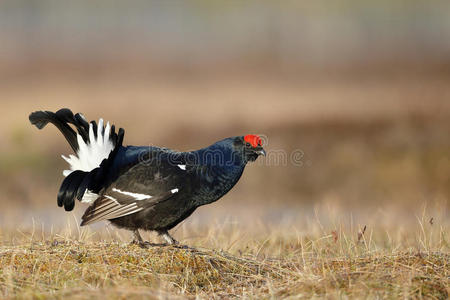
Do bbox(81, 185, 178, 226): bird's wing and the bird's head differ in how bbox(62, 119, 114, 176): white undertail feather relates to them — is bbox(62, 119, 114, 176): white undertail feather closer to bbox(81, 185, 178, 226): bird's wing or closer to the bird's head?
bbox(81, 185, 178, 226): bird's wing

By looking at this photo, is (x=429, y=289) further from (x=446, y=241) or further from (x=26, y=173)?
(x=26, y=173)

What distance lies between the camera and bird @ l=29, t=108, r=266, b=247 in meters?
6.04

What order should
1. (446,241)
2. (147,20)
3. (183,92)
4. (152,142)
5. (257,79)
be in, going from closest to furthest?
(446,241)
(152,142)
(183,92)
(257,79)
(147,20)

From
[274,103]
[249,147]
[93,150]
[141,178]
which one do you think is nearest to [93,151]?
[93,150]

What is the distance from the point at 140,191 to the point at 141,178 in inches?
5.4

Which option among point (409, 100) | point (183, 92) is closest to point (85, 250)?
point (409, 100)

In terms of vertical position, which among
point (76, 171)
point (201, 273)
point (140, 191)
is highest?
point (76, 171)

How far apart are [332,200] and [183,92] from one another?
362 inches

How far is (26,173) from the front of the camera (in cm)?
1245

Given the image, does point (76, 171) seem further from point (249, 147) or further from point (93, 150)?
point (249, 147)

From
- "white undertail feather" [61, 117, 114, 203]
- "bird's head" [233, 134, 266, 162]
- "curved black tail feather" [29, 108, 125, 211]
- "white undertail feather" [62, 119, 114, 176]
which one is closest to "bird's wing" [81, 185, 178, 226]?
"curved black tail feather" [29, 108, 125, 211]

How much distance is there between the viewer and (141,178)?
6.16 meters

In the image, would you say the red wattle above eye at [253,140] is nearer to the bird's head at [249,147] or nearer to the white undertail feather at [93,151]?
the bird's head at [249,147]

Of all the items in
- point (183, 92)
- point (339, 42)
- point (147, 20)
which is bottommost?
point (183, 92)
